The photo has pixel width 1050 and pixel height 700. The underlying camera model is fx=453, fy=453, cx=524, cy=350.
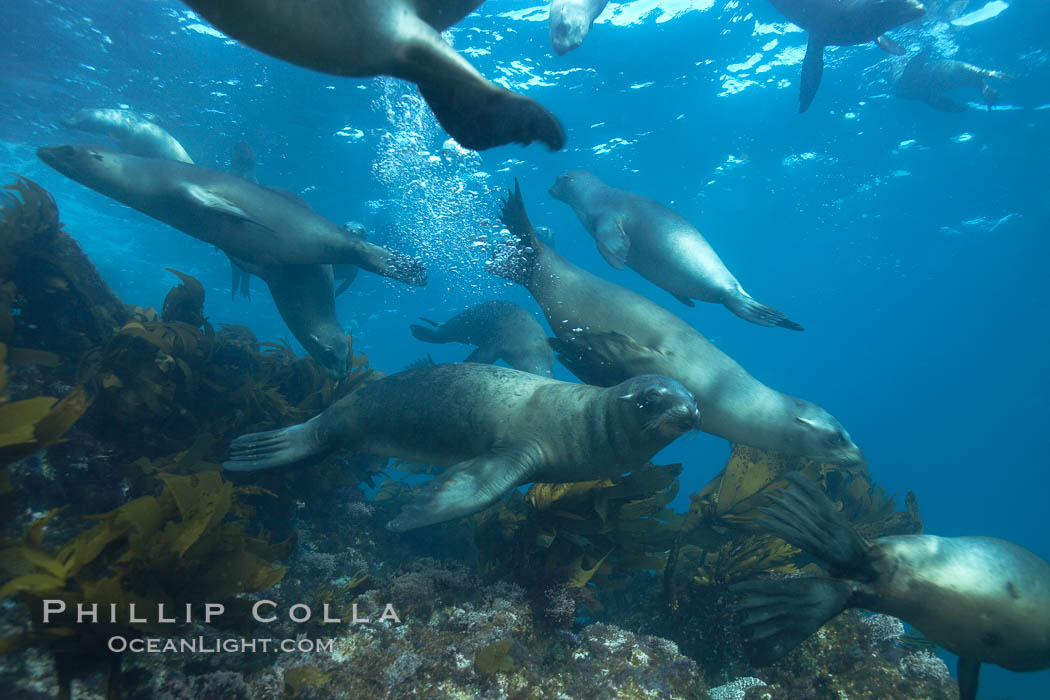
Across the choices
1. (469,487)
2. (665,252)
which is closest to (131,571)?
(469,487)

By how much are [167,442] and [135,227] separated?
Result: 1128 inches

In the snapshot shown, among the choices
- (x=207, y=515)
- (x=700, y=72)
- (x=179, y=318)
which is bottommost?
(x=179, y=318)

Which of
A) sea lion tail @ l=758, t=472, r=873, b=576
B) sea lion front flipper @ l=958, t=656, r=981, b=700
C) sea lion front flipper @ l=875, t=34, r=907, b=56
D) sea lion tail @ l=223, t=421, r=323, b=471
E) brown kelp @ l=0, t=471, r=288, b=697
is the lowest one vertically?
sea lion tail @ l=223, t=421, r=323, b=471

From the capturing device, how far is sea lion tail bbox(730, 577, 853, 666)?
2844 millimetres

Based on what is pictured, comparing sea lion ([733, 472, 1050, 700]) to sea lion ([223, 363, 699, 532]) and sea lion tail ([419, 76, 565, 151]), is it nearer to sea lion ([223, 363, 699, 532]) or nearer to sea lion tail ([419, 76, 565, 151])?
sea lion ([223, 363, 699, 532])

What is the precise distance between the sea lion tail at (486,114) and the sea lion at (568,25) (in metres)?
7.16

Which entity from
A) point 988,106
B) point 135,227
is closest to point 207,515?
point 988,106

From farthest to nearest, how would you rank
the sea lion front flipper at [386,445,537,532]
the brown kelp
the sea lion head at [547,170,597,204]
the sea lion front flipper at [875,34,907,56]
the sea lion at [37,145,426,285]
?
the sea lion front flipper at [875,34,907,56]
the sea lion head at [547,170,597,204]
the sea lion at [37,145,426,285]
the sea lion front flipper at [386,445,537,532]
the brown kelp

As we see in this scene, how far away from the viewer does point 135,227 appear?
24.7 meters

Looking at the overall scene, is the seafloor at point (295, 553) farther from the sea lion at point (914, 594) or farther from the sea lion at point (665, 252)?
the sea lion at point (665, 252)

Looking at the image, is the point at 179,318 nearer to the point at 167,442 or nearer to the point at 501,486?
the point at 167,442

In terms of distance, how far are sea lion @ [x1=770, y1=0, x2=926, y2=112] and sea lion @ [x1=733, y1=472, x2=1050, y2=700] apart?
9.42m

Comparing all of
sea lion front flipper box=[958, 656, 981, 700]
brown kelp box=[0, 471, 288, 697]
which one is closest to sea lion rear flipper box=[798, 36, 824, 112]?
sea lion front flipper box=[958, 656, 981, 700]

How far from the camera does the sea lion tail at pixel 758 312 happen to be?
185 inches
